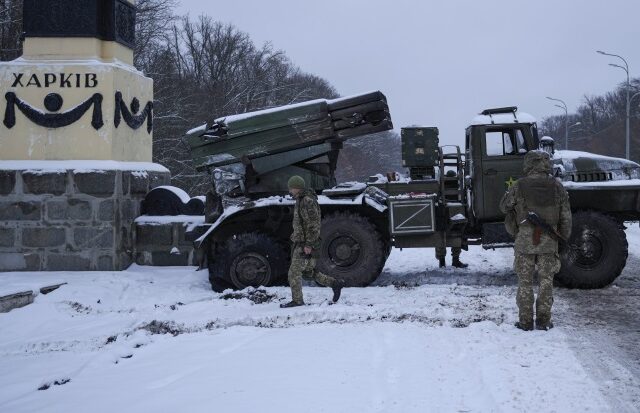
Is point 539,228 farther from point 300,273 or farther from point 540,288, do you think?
point 300,273

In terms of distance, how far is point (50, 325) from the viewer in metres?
6.60

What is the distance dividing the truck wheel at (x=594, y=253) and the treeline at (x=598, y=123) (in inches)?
1901

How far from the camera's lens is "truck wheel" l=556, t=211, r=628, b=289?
841 cm

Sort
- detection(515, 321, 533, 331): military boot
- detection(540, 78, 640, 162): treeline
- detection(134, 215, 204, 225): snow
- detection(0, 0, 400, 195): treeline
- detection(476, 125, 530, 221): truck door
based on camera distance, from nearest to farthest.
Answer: detection(515, 321, 533, 331): military boot → detection(476, 125, 530, 221): truck door → detection(134, 215, 204, 225): snow → detection(0, 0, 400, 195): treeline → detection(540, 78, 640, 162): treeline

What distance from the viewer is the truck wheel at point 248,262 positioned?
28.1 feet

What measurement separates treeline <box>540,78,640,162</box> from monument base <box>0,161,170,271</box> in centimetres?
5104

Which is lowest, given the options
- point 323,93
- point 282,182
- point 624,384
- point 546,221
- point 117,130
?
point 624,384

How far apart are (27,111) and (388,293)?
607cm

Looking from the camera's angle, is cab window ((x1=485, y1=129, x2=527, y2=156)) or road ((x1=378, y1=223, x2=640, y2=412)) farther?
cab window ((x1=485, y1=129, x2=527, y2=156))

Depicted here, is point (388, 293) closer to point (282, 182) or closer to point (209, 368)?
point (282, 182)

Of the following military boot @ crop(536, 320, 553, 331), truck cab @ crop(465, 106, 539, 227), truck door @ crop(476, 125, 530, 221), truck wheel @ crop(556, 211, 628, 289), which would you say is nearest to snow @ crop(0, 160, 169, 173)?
truck cab @ crop(465, 106, 539, 227)

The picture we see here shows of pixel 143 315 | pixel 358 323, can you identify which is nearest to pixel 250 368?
pixel 358 323

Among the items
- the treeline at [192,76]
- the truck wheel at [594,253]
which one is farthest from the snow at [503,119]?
the treeline at [192,76]

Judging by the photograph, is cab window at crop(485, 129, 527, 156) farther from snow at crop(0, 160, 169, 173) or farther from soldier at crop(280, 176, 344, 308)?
snow at crop(0, 160, 169, 173)
